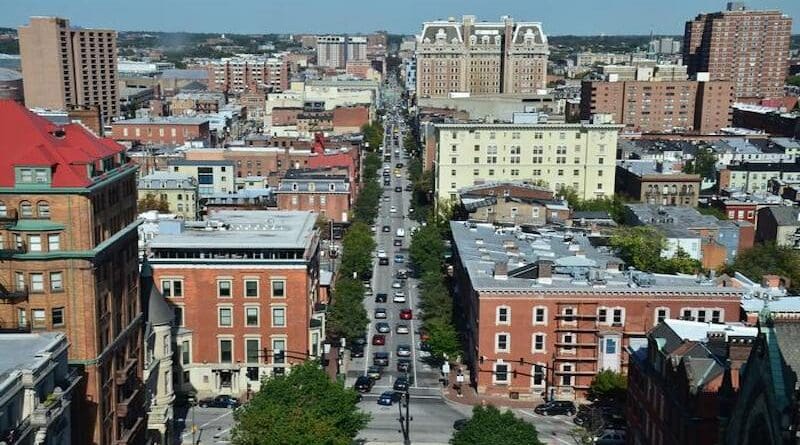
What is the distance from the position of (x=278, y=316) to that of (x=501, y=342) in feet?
60.5

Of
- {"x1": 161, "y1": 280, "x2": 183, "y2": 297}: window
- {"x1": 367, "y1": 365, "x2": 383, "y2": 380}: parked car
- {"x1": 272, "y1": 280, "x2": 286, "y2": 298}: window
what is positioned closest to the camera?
{"x1": 161, "y1": 280, "x2": 183, "y2": 297}: window

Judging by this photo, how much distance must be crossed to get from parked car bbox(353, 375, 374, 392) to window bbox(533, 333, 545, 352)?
14042 mm

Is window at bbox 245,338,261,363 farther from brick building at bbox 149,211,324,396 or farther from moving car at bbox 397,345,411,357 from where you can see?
moving car at bbox 397,345,411,357

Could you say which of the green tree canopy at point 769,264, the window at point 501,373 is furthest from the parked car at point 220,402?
the green tree canopy at point 769,264

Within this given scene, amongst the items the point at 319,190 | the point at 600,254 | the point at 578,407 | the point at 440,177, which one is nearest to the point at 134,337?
the point at 578,407

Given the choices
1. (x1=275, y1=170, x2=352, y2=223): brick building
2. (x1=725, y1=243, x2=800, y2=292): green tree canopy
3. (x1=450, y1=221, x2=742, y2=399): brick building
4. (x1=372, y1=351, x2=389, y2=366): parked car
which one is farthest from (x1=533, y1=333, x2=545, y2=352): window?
(x1=275, y1=170, x2=352, y2=223): brick building

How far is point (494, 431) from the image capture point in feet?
170

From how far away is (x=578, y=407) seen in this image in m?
72.0

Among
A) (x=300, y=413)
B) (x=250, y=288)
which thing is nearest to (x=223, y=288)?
Result: (x=250, y=288)

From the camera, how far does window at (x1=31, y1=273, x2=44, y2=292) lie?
162 ft

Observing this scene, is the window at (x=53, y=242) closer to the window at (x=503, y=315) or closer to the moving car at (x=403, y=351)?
the window at (x=503, y=315)

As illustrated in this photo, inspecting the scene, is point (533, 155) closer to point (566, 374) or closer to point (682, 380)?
point (566, 374)

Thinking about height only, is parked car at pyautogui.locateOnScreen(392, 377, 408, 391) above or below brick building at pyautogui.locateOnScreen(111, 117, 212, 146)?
below

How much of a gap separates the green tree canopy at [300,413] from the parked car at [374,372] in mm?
17878
